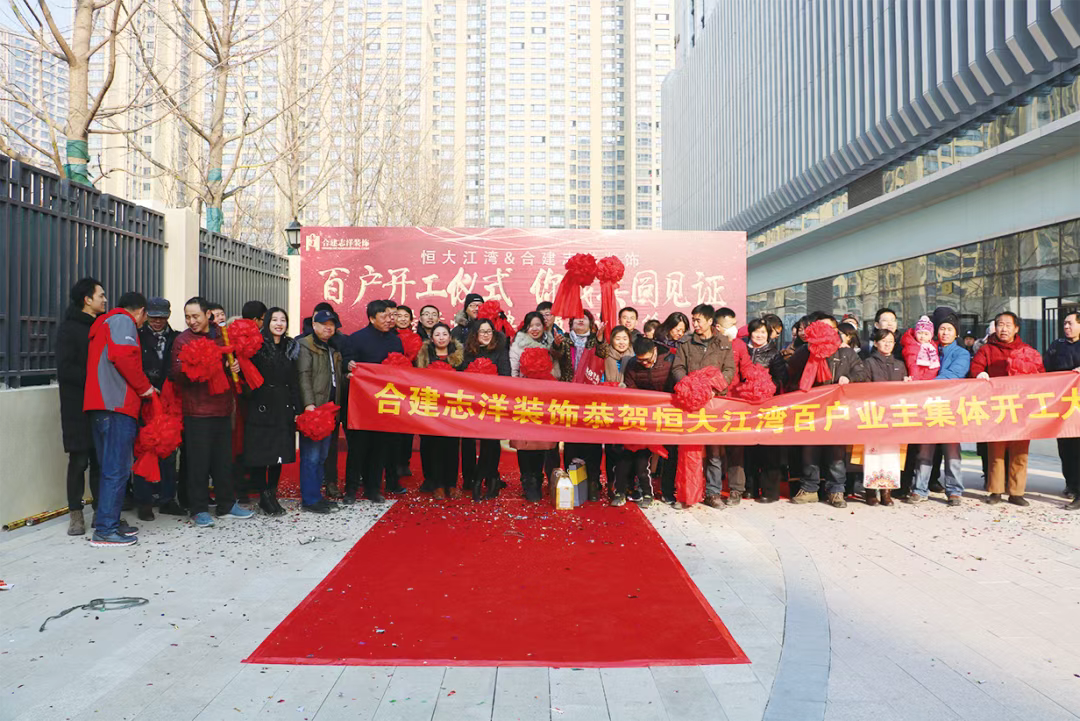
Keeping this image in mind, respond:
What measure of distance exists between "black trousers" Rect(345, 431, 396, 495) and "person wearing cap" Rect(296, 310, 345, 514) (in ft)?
1.05

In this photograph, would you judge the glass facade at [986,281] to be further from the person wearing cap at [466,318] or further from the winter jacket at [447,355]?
the winter jacket at [447,355]

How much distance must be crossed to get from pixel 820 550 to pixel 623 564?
53.0 inches

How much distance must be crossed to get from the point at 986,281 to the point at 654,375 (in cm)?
1101

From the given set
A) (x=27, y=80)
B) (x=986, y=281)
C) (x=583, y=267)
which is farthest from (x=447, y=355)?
(x=986, y=281)

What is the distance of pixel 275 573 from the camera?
4.29 m

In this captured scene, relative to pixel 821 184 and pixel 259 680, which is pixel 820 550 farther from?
pixel 821 184

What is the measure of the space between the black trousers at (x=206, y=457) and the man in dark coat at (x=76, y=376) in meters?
0.62

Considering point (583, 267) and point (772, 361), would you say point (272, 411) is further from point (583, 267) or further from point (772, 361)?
point (772, 361)

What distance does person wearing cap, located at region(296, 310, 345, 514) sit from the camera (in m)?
5.77

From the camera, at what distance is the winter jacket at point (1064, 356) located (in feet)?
20.1

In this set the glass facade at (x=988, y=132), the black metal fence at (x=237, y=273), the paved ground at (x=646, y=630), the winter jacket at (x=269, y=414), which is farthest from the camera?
the glass facade at (x=988, y=132)

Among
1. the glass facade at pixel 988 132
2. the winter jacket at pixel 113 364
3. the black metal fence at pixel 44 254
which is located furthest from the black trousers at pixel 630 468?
the glass facade at pixel 988 132

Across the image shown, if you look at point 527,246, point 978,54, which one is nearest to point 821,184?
point 978,54

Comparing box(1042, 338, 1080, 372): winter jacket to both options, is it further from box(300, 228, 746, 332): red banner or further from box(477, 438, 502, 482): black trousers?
box(477, 438, 502, 482): black trousers
